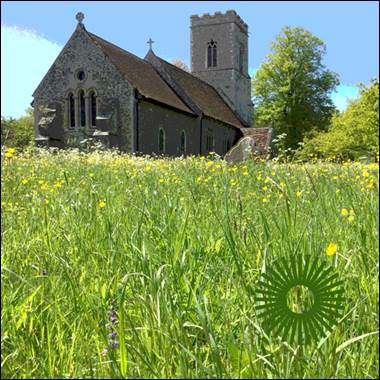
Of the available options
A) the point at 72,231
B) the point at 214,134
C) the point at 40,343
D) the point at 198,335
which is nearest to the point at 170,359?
the point at 198,335

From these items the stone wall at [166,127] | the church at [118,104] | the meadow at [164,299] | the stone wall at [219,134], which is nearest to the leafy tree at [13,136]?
the meadow at [164,299]

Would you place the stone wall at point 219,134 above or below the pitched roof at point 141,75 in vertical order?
below

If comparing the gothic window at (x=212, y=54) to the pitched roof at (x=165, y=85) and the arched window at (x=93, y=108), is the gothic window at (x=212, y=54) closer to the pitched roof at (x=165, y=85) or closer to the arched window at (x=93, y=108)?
the pitched roof at (x=165, y=85)

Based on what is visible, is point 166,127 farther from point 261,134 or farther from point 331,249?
point 331,249

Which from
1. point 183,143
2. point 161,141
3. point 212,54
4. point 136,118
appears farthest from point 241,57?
point 136,118

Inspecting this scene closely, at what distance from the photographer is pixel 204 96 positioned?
34.7 m

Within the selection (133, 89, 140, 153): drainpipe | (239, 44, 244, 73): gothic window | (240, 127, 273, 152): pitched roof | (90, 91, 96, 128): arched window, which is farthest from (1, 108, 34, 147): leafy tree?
(239, 44, 244, 73): gothic window

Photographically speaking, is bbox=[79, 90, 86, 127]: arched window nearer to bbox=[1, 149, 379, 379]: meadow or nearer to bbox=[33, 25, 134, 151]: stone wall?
bbox=[33, 25, 134, 151]: stone wall

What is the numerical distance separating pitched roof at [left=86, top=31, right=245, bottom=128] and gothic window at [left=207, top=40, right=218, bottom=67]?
8.96 feet

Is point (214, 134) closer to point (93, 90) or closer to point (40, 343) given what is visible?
point (93, 90)

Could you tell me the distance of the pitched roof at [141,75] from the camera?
83.6 feet

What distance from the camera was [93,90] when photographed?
25875 millimetres

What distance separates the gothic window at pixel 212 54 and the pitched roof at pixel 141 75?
1055 cm

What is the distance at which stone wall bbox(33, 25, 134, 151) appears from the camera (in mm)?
24939
